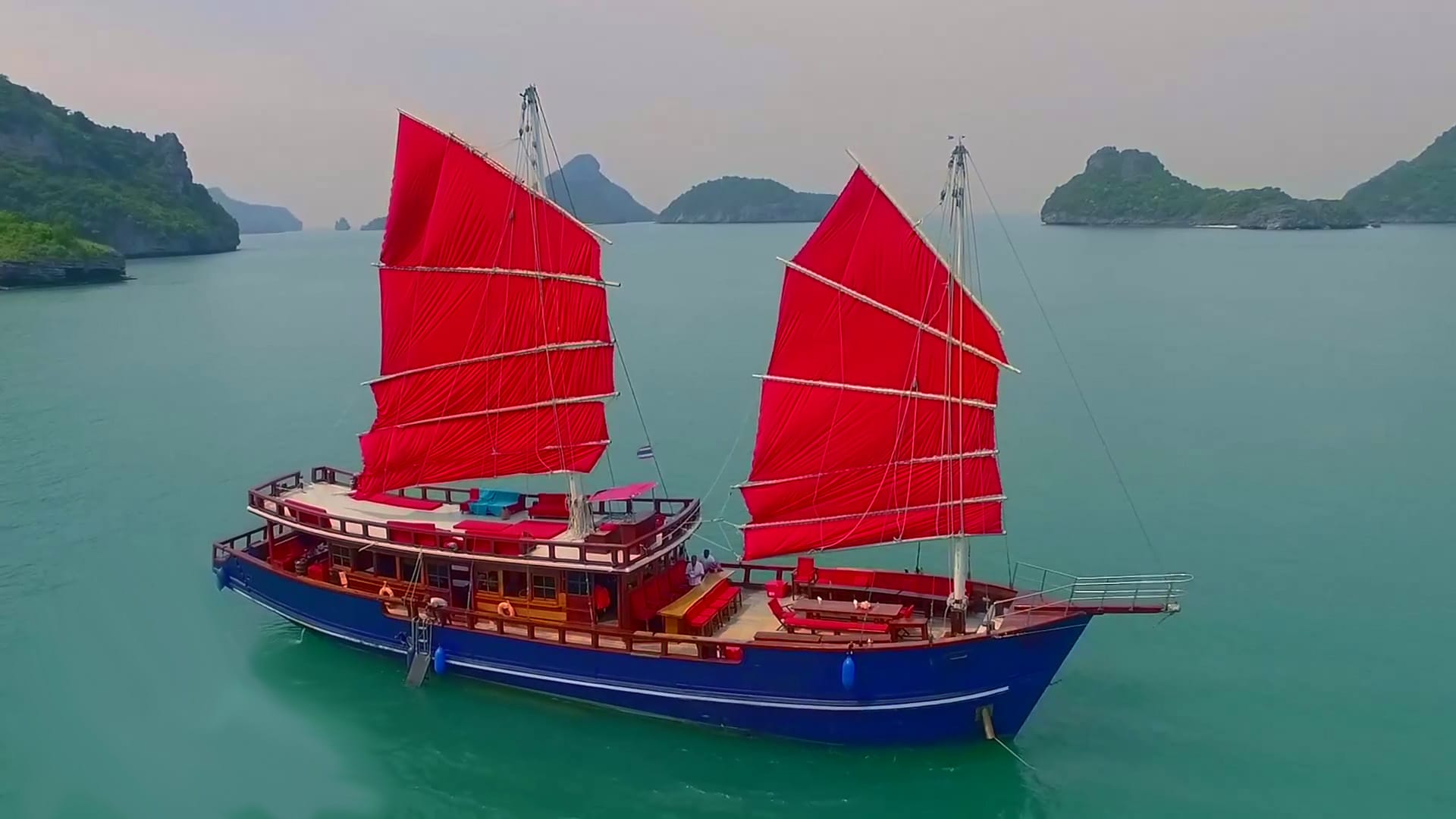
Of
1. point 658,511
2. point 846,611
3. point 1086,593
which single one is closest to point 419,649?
point 658,511

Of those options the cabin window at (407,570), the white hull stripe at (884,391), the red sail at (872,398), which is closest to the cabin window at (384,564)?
the cabin window at (407,570)

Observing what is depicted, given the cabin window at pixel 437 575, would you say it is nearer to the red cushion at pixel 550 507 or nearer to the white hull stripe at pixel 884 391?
the red cushion at pixel 550 507

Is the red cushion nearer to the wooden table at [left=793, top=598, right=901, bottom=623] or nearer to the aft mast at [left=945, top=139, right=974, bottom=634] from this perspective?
the wooden table at [left=793, top=598, right=901, bottom=623]

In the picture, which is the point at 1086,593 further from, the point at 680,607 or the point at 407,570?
the point at 407,570

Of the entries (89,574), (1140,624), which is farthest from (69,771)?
(1140,624)

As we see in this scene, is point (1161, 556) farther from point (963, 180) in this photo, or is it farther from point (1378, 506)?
point (963, 180)

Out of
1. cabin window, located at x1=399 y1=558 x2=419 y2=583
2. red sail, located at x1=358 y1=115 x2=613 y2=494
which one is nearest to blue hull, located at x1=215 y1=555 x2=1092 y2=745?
cabin window, located at x1=399 y1=558 x2=419 y2=583
